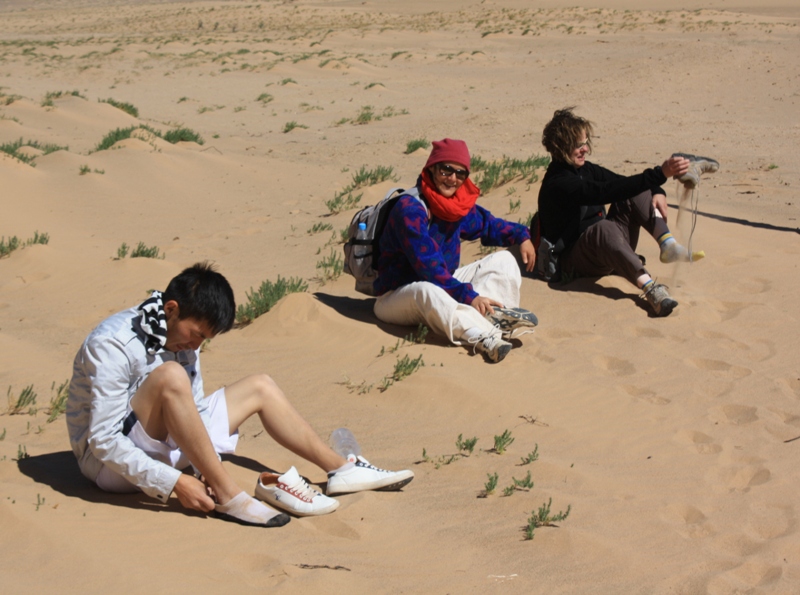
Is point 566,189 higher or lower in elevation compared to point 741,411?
higher

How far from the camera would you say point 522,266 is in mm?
7316

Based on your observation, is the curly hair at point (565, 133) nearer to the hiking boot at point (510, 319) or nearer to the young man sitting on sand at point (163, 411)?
the hiking boot at point (510, 319)

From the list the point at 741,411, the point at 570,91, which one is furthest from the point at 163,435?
the point at 570,91

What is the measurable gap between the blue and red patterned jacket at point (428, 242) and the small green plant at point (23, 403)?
2213 mm

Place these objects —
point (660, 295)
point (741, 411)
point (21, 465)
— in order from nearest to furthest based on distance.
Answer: point (21, 465) → point (741, 411) → point (660, 295)

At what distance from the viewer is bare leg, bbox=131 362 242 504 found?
11.3 feet

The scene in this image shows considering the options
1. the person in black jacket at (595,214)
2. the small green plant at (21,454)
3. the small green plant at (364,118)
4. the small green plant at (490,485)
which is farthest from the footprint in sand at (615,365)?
the small green plant at (364,118)

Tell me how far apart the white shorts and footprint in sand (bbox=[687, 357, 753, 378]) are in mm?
2972

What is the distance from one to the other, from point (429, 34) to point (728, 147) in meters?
21.6

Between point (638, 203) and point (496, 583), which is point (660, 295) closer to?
point (638, 203)

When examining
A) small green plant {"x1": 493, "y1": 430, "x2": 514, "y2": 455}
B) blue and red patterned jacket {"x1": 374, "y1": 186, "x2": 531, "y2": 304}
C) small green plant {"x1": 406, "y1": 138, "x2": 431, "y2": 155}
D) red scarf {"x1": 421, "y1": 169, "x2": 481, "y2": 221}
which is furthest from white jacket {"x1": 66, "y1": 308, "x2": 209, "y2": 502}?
small green plant {"x1": 406, "y1": 138, "x2": 431, "y2": 155}

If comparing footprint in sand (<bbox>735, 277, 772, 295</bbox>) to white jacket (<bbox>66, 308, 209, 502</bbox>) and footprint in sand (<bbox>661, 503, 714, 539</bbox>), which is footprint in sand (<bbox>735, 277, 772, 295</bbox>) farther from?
white jacket (<bbox>66, 308, 209, 502</bbox>)

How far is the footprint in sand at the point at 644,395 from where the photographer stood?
16.6ft

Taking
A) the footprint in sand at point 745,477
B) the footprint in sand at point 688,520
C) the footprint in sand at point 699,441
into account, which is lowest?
the footprint in sand at point 699,441
